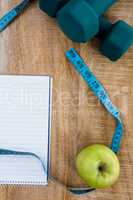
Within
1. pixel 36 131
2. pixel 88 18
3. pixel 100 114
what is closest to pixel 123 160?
pixel 100 114

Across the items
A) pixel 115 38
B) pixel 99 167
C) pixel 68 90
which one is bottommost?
pixel 99 167

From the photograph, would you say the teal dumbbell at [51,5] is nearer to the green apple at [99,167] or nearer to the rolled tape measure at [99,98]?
the rolled tape measure at [99,98]

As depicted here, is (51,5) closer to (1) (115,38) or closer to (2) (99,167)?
(1) (115,38)

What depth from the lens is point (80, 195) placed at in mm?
815

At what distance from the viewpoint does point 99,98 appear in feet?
2.70

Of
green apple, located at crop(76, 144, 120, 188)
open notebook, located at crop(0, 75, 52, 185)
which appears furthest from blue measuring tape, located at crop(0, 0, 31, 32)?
green apple, located at crop(76, 144, 120, 188)

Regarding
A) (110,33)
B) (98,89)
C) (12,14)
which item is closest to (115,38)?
(110,33)

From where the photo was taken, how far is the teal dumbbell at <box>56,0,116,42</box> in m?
0.74

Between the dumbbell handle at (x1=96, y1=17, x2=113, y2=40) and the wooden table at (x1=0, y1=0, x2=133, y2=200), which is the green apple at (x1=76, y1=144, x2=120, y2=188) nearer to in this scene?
the wooden table at (x1=0, y1=0, x2=133, y2=200)

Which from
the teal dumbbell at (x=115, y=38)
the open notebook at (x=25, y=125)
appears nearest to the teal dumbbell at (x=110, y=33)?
the teal dumbbell at (x=115, y=38)

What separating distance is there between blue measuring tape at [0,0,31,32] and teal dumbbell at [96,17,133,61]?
0.65ft

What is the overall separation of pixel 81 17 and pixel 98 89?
0.60ft

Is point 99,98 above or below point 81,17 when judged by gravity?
below

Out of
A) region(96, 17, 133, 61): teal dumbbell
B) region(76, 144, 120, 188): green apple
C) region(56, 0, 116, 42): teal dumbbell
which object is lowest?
region(76, 144, 120, 188): green apple
